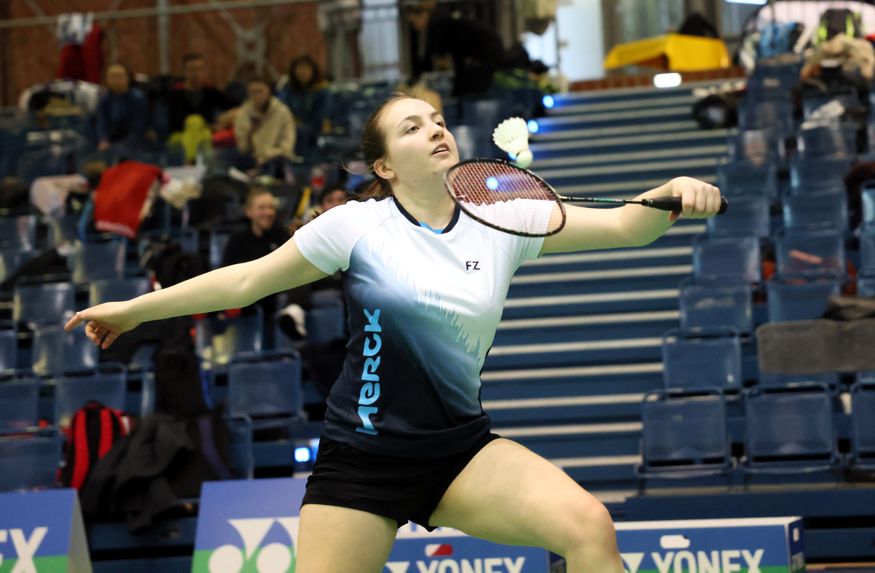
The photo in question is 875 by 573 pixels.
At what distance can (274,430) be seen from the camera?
917 cm

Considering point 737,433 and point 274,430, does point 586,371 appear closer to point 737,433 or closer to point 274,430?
point 737,433

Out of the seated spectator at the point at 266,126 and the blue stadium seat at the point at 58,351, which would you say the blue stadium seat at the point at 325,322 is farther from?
the seated spectator at the point at 266,126

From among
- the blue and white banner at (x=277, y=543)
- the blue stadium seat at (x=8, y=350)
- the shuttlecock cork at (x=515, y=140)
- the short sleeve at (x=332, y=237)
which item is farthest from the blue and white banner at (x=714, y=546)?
the blue stadium seat at (x=8, y=350)

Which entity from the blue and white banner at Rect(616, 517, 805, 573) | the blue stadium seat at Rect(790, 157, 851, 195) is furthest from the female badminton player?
the blue stadium seat at Rect(790, 157, 851, 195)

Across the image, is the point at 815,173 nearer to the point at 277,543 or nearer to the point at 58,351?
the point at 58,351

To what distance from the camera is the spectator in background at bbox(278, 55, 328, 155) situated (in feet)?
46.3

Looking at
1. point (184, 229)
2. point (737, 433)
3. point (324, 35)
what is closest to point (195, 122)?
point (184, 229)

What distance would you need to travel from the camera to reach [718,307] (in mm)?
9492

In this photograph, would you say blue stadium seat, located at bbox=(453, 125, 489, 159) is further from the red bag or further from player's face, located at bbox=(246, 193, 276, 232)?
the red bag

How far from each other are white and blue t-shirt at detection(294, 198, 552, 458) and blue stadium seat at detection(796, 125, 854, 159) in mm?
8185

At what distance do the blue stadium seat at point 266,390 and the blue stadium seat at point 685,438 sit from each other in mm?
2169

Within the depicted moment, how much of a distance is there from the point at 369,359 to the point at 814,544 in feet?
15.0

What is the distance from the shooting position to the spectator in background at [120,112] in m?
14.4

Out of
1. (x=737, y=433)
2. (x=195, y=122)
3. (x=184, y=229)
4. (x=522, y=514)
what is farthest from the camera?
(x=195, y=122)
